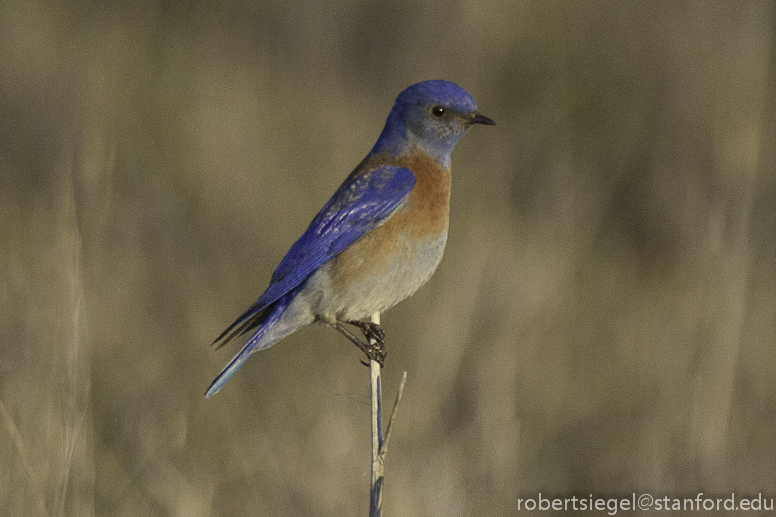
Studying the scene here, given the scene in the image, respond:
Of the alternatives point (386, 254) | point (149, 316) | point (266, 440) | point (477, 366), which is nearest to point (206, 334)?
point (149, 316)

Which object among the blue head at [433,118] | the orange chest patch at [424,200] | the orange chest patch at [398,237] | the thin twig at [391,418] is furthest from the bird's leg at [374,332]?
the thin twig at [391,418]

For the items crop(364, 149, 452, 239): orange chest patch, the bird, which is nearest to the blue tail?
the bird

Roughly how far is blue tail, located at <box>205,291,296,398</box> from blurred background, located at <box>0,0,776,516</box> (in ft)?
1.80

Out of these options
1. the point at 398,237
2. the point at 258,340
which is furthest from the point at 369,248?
the point at 258,340

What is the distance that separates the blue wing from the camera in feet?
12.9

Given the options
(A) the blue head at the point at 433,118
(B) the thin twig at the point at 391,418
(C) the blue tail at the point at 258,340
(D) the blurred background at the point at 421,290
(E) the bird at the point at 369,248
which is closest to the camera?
(B) the thin twig at the point at 391,418

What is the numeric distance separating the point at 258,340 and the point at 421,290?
7.55ft

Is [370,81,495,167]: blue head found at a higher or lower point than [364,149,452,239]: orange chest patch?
higher

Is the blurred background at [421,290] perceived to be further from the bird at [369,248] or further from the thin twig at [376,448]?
the bird at [369,248]

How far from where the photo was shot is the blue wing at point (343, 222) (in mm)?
3934

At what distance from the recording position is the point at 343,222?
400cm

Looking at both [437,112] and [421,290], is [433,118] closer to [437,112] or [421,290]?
[437,112]

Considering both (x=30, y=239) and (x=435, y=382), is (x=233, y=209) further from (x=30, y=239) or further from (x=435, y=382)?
(x=435, y=382)

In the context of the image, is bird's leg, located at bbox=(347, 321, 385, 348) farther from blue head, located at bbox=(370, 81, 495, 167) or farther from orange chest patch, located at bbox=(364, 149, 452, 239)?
blue head, located at bbox=(370, 81, 495, 167)
